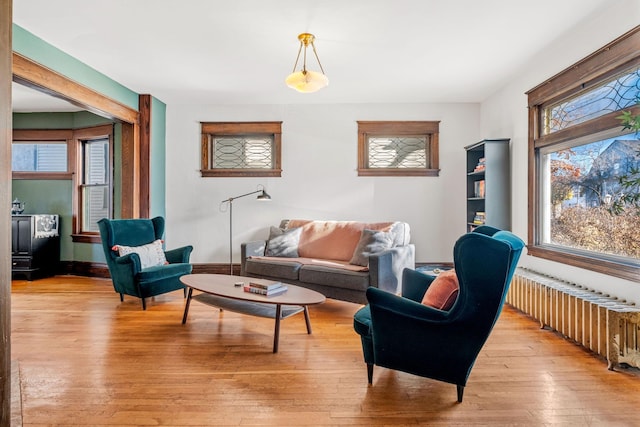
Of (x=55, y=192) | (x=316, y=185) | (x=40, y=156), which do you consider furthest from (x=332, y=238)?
(x=40, y=156)

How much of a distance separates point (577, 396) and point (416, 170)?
3489mm

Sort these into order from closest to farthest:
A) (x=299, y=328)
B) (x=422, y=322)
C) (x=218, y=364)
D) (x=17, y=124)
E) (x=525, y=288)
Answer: (x=422, y=322) < (x=218, y=364) < (x=299, y=328) < (x=525, y=288) < (x=17, y=124)

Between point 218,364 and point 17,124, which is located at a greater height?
point 17,124

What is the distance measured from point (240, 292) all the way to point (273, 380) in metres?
0.89

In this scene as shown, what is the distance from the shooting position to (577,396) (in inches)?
82.8

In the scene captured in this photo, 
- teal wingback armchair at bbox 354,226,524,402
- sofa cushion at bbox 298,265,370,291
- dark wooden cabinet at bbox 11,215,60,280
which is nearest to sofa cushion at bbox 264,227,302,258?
sofa cushion at bbox 298,265,370,291

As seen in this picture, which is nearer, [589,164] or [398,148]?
[589,164]

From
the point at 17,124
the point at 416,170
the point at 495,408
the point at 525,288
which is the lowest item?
the point at 495,408

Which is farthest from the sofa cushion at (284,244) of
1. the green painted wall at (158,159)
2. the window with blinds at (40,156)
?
the window with blinds at (40,156)

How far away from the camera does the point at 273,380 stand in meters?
2.27

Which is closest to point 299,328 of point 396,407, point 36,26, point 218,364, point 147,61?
point 218,364

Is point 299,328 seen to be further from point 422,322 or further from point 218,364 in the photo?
point 422,322

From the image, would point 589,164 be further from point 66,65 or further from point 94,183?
point 94,183

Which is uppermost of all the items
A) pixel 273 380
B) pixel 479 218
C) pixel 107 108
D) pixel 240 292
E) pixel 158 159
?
pixel 107 108
